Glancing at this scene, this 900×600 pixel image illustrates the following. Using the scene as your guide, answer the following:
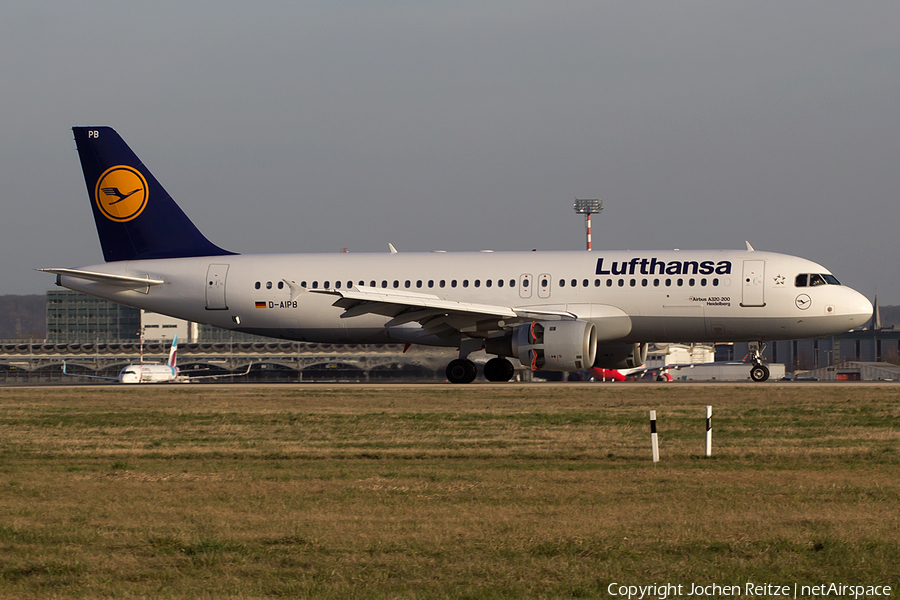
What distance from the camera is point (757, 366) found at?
32969 mm

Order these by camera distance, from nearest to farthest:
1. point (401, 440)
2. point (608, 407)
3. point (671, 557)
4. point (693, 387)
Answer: point (671, 557), point (401, 440), point (608, 407), point (693, 387)

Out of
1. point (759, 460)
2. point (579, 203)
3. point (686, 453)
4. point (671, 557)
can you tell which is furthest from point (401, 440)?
point (579, 203)

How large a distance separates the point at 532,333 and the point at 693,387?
485cm

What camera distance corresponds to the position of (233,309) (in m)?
35.6

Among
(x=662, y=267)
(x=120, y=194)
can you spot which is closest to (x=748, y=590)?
(x=662, y=267)

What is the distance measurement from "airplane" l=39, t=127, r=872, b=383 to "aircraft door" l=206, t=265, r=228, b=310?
0.03 metres

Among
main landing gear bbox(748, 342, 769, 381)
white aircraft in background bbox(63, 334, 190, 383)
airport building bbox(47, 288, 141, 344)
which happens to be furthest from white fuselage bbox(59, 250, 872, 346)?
airport building bbox(47, 288, 141, 344)

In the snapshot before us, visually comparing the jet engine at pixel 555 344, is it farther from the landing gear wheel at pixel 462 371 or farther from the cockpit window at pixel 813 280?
the cockpit window at pixel 813 280

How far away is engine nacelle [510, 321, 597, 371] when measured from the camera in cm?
3012

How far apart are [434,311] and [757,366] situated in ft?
34.1

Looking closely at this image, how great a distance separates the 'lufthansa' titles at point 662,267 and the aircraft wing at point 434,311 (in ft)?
6.54

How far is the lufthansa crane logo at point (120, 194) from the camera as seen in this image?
36406 mm

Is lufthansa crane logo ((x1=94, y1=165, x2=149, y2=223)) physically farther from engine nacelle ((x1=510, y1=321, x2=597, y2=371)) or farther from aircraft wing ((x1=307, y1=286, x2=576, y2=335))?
engine nacelle ((x1=510, y1=321, x2=597, y2=371))

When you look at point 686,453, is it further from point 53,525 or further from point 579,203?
point 579,203
